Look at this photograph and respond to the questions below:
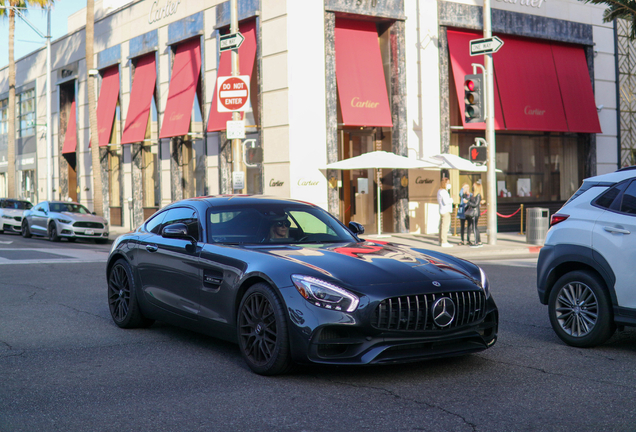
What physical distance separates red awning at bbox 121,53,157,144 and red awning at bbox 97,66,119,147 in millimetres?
2073

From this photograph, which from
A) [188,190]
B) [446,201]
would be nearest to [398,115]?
[446,201]

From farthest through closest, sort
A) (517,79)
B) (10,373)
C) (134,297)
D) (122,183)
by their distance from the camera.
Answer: (122,183) < (517,79) < (134,297) < (10,373)

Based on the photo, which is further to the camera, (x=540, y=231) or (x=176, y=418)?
(x=540, y=231)

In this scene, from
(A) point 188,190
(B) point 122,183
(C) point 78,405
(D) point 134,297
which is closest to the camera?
(C) point 78,405

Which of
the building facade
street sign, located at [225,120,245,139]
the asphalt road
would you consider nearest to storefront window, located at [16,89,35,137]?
the building facade

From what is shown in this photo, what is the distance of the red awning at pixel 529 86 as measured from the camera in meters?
25.3

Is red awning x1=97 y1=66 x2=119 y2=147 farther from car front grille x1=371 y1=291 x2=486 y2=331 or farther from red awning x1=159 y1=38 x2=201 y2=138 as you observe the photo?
car front grille x1=371 y1=291 x2=486 y2=331

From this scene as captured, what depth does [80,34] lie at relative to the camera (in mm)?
36250

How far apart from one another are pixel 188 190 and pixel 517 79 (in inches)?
533

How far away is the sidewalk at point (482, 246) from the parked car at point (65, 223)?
9539 millimetres

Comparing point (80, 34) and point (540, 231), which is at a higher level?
point (80, 34)

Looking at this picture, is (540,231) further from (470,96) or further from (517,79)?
(517,79)

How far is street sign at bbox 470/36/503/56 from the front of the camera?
18047 millimetres

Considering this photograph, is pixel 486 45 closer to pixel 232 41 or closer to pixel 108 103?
pixel 232 41
